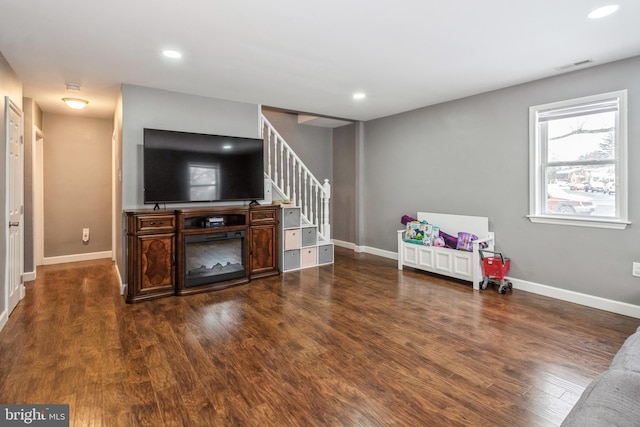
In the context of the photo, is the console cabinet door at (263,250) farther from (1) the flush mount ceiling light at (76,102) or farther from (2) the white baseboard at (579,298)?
(2) the white baseboard at (579,298)

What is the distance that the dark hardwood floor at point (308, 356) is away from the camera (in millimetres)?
1896

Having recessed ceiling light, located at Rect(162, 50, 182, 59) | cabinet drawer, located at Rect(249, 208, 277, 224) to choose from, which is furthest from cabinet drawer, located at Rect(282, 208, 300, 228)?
recessed ceiling light, located at Rect(162, 50, 182, 59)

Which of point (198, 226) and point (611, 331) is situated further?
point (198, 226)

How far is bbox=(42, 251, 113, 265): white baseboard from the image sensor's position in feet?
18.2

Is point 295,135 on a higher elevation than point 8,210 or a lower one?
higher

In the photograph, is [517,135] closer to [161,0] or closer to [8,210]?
[161,0]

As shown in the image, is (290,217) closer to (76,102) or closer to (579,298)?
(76,102)

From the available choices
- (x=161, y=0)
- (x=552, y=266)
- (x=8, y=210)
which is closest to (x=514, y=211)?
(x=552, y=266)

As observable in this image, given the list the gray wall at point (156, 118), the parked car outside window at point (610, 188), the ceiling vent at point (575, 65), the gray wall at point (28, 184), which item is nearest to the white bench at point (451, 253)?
the parked car outside window at point (610, 188)

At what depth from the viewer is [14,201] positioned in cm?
353

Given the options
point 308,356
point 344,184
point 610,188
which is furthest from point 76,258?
point 610,188

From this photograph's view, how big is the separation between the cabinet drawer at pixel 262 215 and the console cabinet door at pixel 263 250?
83mm

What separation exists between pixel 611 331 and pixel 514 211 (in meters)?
1.65

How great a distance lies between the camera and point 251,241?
4.54 meters
